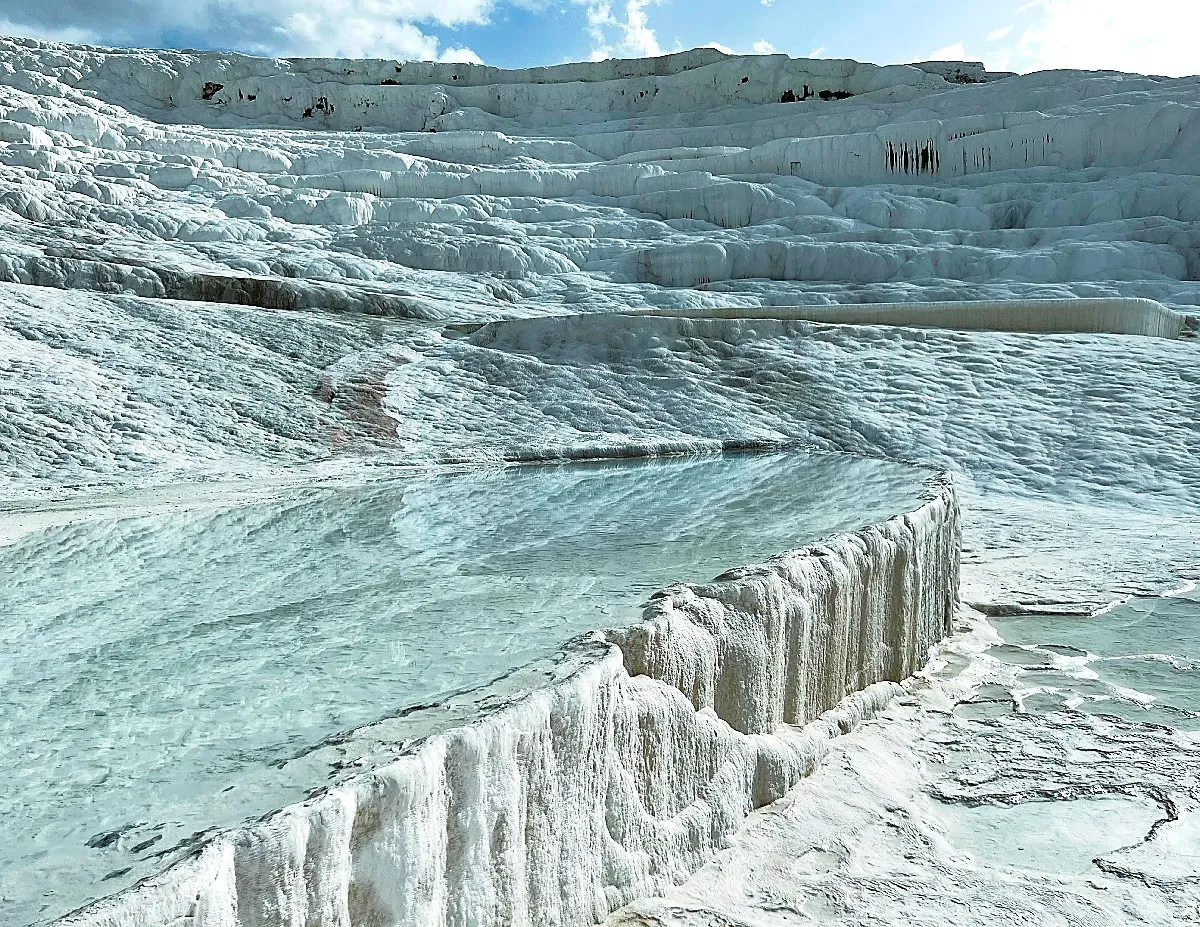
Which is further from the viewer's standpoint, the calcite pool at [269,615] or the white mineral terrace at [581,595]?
the white mineral terrace at [581,595]

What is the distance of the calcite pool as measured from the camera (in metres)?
1.46

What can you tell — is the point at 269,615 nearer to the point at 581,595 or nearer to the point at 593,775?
the point at 581,595

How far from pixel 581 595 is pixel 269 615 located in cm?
66

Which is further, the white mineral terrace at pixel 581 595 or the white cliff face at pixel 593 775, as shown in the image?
the white mineral terrace at pixel 581 595

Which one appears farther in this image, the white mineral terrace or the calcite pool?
the white mineral terrace

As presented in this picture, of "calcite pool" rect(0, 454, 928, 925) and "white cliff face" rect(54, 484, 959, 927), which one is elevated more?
"calcite pool" rect(0, 454, 928, 925)

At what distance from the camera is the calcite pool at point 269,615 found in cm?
146

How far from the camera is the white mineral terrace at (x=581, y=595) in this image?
162cm

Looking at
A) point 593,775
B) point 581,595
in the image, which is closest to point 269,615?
point 581,595

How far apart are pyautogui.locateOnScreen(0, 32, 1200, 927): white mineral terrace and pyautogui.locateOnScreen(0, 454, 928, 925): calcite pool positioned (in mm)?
12

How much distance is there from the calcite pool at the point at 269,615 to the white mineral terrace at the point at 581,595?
0.04ft

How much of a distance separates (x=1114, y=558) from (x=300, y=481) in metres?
3.34

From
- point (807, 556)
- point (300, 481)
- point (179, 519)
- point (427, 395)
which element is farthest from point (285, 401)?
point (807, 556)

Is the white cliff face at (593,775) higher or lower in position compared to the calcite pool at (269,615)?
lower
